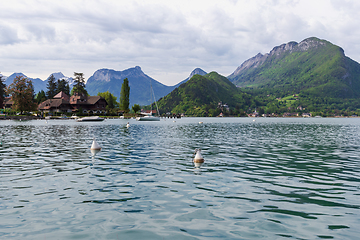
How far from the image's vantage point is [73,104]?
165 metres

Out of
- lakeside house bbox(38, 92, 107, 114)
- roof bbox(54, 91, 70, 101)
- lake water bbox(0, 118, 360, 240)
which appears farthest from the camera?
roof bbox(54, 91, 70, 101)

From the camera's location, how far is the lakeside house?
15888 cm

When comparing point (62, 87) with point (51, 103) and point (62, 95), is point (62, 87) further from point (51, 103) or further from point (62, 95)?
point (51, 103)

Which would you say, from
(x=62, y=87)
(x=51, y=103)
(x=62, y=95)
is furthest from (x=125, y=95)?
(x=62, y=87)

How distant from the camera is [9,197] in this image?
34.9 ft

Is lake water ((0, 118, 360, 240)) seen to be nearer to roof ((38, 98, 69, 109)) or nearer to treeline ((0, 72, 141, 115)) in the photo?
treeline ((0, 72, 141, 115))

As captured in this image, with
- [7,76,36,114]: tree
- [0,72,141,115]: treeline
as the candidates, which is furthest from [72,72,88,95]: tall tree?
[7,76,36,114]: tree

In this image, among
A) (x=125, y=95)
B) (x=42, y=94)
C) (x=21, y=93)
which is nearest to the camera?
(x=21, y=93)

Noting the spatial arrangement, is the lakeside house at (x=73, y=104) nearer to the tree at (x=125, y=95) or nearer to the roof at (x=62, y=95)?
the roof at (x=62, y=95)

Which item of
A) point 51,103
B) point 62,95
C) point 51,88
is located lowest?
point 51,103

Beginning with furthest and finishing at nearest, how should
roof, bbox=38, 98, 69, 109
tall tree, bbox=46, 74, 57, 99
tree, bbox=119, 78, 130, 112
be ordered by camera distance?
1. tall tree, bbox=46, 74, 57, 99
2. tree, bbox=119, 78, 130, 112
3. roof, bbox=38, 98, 69, 109

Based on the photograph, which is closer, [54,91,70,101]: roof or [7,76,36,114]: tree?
[7,76,36,114]: tree

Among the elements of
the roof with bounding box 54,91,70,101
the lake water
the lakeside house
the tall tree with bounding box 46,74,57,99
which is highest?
the tall tree with bounding box 46,74,57,99

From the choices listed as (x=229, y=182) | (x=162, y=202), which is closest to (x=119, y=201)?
(x=162, y=202)
